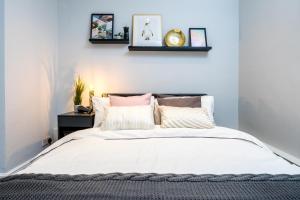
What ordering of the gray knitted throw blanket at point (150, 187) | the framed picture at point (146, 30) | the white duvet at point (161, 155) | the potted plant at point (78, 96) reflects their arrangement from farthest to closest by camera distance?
the framed picture at point (146, 30)
the potted plant at point (78, 96)
the white duvet at point (161, 155)
the gray knitted throw blanket at point (150, 187)

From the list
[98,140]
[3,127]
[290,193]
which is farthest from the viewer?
[3,127]

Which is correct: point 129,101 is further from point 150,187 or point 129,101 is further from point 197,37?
point 150,187

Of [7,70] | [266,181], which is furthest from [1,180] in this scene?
[7,70]

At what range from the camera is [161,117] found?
248cm

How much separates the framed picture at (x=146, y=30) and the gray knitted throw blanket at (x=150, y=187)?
2.44 meters

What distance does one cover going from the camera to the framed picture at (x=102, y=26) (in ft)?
10.6

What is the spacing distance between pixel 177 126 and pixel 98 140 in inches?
31.4

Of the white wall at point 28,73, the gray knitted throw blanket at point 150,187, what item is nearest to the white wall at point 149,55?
the white wall at point 28,73

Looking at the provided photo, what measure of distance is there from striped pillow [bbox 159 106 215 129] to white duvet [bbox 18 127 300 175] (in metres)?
0.15

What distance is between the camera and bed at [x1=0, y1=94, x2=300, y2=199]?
924mm

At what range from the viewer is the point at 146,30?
3.26 meters

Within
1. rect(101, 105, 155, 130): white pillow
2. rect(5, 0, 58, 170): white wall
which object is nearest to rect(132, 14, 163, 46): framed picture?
rect(5, 0, 58, 170): white wall

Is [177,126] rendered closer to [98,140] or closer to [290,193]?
[98,140]

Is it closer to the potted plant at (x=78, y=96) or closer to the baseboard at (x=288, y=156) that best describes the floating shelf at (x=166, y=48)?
the potted plant at (x=78, y=96)
